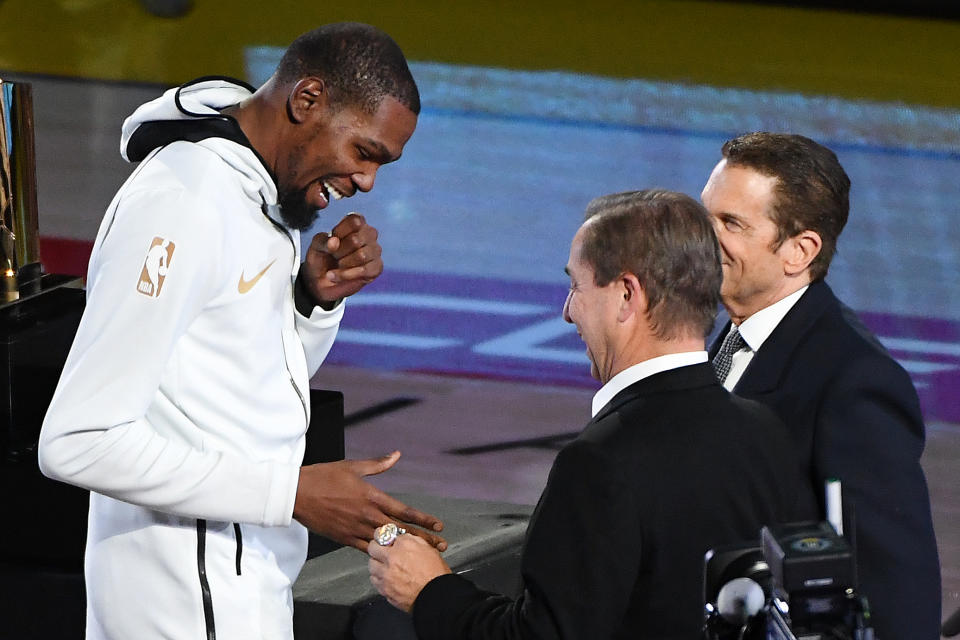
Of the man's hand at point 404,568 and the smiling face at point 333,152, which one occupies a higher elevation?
the smiling face at point 333,152

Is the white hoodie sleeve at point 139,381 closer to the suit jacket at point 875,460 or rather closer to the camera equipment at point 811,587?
the camera equipment at point 811,587

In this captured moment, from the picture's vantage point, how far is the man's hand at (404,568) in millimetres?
1838

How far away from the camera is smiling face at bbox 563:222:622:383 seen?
174 centimetres

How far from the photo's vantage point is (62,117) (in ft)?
31.9

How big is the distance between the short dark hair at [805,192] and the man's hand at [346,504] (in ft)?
2.78

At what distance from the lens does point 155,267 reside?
166 cm

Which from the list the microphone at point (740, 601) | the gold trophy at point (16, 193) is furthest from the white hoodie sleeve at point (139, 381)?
the gold trophy at point (16, 193)

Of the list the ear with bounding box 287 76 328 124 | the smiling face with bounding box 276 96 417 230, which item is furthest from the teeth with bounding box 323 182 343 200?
the ear with bounding box 287 76 328 124

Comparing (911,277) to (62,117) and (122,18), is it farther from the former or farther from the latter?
(122,18)

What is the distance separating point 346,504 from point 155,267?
415 millimetres

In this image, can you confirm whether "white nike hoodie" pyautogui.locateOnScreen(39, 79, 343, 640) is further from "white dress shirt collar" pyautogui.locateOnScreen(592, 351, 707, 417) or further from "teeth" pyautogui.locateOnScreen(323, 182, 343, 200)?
"white dress shirt collar" pyautogui.locateOnScreen(592, 351, 707, 417)

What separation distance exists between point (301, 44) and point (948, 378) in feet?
14.9

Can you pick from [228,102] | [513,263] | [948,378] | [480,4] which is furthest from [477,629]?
[480,4]

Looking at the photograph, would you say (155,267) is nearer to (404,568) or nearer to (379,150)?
(379,150)
